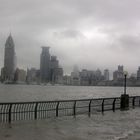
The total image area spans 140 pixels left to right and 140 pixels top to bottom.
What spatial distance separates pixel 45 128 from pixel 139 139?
449cm

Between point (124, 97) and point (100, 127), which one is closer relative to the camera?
point (100, 127)

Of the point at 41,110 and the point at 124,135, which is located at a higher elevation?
the point at 41,110

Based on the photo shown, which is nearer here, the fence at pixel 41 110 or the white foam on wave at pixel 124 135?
the white foam on wave at pixel 124 135

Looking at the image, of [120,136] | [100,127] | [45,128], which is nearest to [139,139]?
[120,136]

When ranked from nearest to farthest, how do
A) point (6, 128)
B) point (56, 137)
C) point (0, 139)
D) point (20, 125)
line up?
point (0, 139), point (56, 137), point (6, 128), point (20, 125)

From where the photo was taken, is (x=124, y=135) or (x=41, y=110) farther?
(x=41, y=110)

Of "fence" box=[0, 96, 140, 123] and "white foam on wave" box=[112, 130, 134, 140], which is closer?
"white foam on wave" box=[112, 130, 134, 140]

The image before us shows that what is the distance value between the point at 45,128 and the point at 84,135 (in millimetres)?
2305

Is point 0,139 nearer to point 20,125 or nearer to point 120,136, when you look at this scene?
point 20,125

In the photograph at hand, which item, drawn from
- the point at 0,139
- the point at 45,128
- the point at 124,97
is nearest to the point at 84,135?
the point at 45,128

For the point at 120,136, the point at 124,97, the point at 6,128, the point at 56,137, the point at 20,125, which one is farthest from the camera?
the point at 124,97

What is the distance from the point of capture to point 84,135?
14086mm

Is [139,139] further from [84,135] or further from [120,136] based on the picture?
[84,135]

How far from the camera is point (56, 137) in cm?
1330
